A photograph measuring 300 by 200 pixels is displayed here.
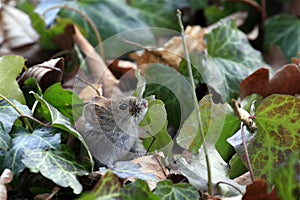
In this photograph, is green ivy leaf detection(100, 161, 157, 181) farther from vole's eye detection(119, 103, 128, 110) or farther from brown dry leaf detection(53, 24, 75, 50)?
brown dry leaf detection(53, 24, 75, 50)

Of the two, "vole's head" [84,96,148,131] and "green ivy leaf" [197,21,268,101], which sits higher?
"vole's head" [84,96,148,131]

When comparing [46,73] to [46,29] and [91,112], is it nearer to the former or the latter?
[91,112]

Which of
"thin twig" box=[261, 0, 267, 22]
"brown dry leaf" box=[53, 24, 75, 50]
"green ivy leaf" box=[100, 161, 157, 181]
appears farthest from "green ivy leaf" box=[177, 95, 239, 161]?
"thin twig" box=[261, 0, 267, 22]

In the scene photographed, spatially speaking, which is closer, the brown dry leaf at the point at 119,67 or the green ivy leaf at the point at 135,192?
the green ivy leaf at the point at 135,192

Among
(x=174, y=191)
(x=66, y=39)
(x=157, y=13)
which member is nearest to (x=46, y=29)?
(x=66, y=39)

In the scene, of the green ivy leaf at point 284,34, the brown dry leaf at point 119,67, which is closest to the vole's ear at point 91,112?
the brown dry leaf at point 119,67

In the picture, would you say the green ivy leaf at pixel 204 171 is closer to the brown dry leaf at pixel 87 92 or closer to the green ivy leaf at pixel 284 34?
the brown dry leaf at pixel 87 92

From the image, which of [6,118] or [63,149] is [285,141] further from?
[6,118]
